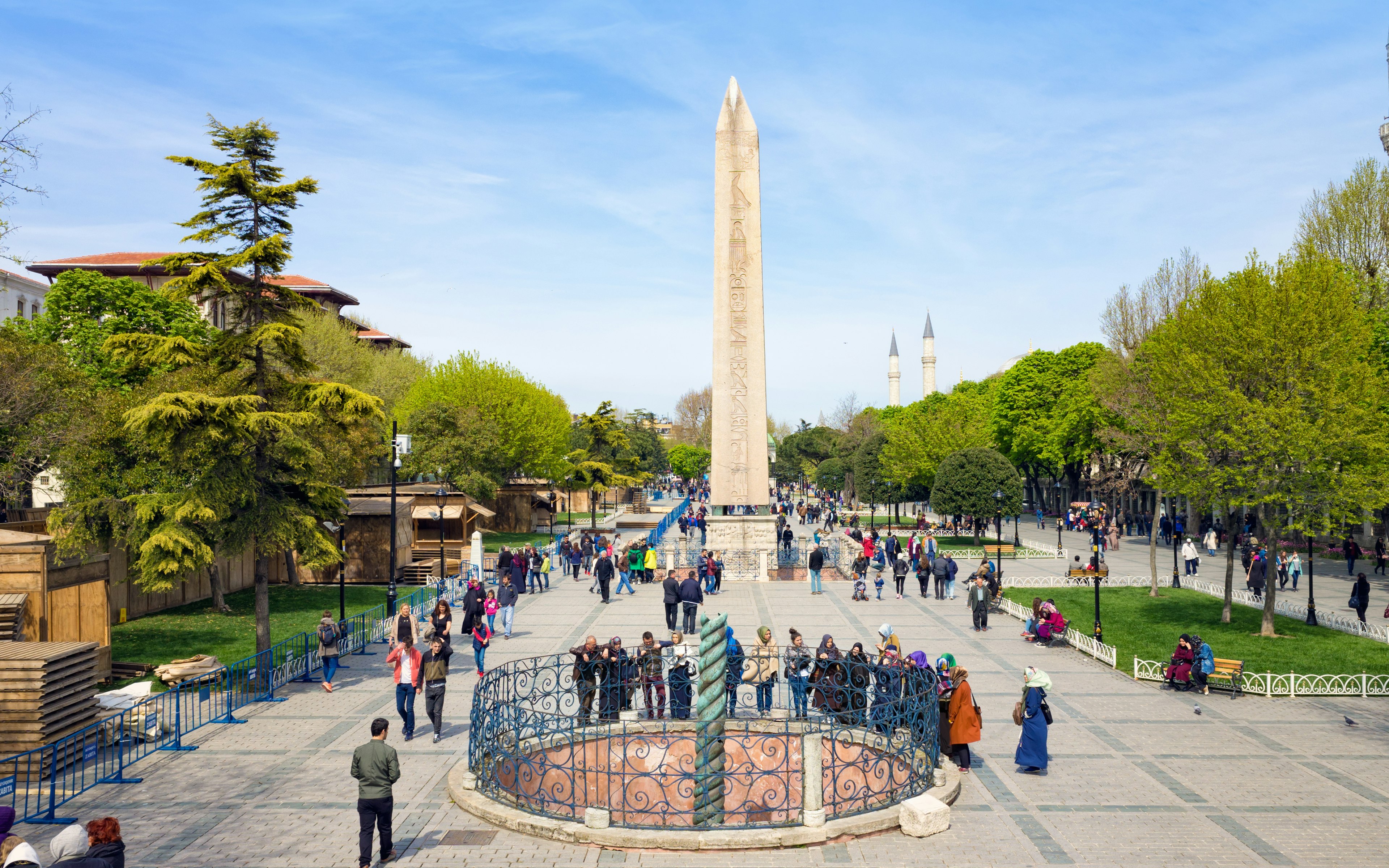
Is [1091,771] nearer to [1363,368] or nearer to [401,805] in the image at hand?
[401,805]

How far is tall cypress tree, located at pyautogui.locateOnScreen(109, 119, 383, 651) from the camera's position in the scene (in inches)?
575

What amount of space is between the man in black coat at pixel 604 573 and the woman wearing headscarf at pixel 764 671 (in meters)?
11.3

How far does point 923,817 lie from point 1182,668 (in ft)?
26.8

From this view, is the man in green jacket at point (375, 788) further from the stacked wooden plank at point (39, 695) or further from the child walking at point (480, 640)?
the child walking at point (480, 640)

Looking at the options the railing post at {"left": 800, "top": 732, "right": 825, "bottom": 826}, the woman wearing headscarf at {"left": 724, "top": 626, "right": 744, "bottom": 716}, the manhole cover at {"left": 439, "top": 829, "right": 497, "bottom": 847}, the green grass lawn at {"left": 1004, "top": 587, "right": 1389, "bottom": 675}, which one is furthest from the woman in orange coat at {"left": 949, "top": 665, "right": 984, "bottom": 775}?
the green grass lawn at {"left": 1004, "top": 587, "right": 1389, "bottom": 675}

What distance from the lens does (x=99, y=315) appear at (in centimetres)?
3897

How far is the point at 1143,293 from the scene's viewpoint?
4572cm

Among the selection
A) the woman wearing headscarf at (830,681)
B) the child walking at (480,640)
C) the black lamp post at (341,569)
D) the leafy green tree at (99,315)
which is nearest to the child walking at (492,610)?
the child walking at (480,640)

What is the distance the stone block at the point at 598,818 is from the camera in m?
8.58

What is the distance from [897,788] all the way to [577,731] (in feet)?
14.7

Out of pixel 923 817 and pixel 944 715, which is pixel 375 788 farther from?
pixel 944 715

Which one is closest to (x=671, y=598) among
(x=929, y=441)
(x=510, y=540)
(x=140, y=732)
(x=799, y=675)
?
(x=799, y=675)

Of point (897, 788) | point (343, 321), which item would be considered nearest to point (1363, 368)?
point (897, 788)

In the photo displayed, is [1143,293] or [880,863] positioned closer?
[880,863]
